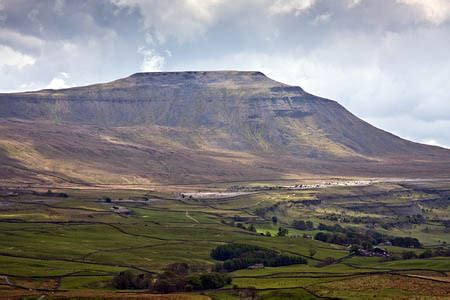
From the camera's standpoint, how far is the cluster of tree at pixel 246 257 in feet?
501

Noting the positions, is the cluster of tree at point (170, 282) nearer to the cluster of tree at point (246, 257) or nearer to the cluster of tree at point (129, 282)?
the cluster of tree at point (129, 282)

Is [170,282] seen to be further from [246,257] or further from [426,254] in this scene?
[426,254]

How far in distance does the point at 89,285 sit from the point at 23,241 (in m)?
46.0

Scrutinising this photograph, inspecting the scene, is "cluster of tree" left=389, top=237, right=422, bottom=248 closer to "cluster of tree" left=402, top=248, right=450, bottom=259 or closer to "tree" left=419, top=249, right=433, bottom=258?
"cluster of tree" left=402, top=248, right=450, bottom=259

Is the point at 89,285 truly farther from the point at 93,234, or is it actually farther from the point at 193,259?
the point at 93,234

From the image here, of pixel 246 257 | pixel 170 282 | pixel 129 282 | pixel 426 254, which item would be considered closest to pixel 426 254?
pixel 426 254

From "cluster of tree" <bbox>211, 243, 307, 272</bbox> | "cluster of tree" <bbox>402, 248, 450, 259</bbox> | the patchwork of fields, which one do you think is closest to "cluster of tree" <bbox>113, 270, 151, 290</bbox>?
the patchwork of fields

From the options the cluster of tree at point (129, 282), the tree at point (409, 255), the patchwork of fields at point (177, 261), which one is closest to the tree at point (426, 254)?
the tree at point (409, 255)

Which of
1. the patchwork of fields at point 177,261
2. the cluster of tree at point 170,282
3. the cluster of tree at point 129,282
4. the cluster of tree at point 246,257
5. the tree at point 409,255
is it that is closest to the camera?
the patchwork of fields at point 177,261

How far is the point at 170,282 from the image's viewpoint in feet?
407

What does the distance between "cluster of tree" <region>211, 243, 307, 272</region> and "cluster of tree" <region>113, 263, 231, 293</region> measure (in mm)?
19927

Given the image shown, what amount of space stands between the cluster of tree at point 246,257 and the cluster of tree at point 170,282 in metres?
19.9

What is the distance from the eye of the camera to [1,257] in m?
147

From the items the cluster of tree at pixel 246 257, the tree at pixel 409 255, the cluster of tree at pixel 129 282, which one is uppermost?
the tree at pixel 409 255
